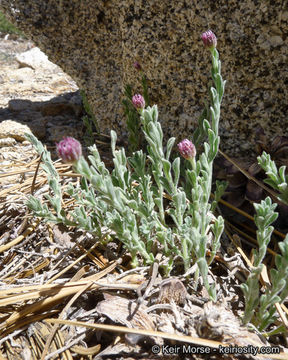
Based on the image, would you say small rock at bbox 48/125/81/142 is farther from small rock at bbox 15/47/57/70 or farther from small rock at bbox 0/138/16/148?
small rock at bbox 15/47/57/70

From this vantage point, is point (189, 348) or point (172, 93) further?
point (172, 93)

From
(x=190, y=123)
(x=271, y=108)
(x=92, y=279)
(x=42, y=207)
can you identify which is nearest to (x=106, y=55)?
(x=190, y=123)

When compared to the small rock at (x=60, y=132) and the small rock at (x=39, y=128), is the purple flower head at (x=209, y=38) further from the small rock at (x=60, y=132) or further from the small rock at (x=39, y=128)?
the small rock at (x=39, y=128)

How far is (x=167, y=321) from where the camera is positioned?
953mm

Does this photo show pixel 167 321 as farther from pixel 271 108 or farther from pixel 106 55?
pixel 106 55

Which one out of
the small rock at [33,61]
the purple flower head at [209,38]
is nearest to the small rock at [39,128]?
the purple flower head at [209,38]

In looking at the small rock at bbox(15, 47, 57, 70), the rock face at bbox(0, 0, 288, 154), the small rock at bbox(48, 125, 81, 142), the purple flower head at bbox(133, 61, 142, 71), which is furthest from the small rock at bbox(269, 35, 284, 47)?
the small rock at bbox(15, 47, 57, 70)

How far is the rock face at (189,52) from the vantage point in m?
1.39

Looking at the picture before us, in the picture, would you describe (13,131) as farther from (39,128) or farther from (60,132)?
(60,132)

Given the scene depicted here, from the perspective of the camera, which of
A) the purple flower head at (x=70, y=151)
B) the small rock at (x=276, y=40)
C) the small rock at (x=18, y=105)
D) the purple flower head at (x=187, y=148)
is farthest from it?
the small rock at (x=18, y=105)

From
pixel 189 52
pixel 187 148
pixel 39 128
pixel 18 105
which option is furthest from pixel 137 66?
pixel 18 105

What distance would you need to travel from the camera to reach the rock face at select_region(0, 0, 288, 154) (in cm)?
139

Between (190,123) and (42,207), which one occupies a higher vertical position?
(190,123)

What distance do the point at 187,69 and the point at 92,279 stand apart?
1.00 meters
